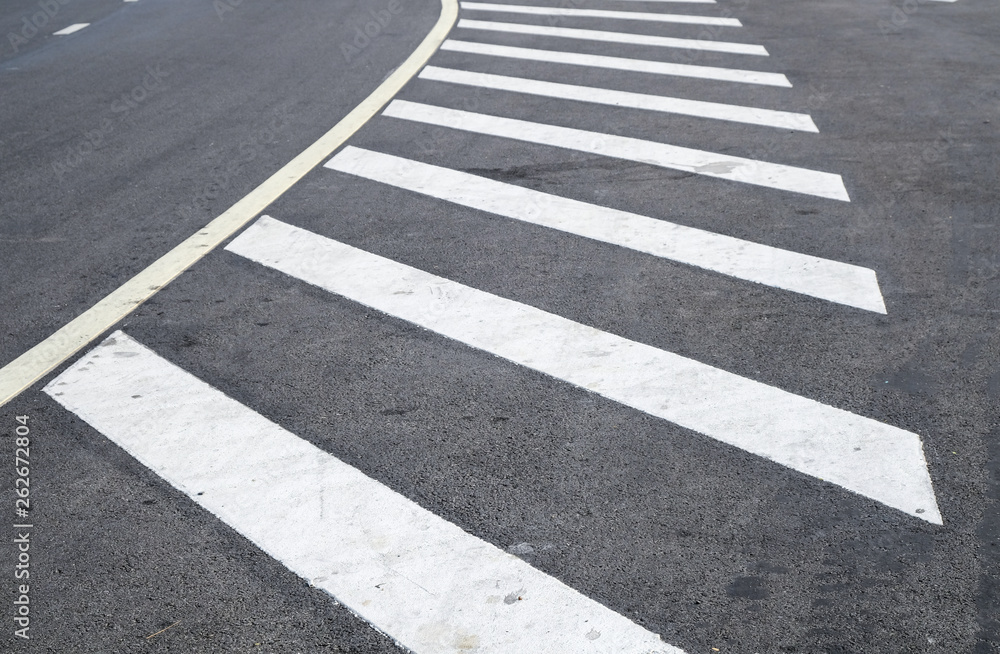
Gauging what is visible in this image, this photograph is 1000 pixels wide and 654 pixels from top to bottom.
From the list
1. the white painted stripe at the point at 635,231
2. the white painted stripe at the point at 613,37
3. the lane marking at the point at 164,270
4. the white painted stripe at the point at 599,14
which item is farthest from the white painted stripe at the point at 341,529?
the white painted stripe at the point at 599,14

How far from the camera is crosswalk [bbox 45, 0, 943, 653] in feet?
10.4

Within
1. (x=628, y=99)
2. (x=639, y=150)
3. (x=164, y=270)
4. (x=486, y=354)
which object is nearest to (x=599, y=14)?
(x=628, y=99)

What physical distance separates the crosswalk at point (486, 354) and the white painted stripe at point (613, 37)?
13.3 feet

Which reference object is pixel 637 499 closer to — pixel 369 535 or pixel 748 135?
pixel 369 535

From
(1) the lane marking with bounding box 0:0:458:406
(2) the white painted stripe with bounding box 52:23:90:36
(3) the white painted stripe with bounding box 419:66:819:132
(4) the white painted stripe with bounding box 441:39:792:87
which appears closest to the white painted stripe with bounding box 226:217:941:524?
(1) the lane marking with bounding box 0:0:458:406

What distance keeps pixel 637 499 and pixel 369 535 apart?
99 cm

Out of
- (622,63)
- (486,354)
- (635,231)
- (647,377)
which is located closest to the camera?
(647,377)

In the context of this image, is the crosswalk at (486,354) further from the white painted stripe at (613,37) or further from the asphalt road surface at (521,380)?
the white painted stripe at (613,37)

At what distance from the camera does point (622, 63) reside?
10.8 meters

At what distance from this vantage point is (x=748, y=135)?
8.02 meters

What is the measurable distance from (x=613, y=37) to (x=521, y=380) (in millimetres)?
8718

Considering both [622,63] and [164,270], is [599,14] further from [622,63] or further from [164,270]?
[164,270]

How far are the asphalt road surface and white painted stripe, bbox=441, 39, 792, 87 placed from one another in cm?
54

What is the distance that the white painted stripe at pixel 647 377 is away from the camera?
377 cm
